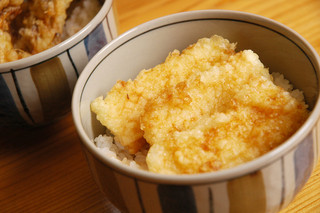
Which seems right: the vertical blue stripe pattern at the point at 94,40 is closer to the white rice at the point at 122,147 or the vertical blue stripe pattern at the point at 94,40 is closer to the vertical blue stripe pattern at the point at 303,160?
Answer: the white rice at the point at 122,147

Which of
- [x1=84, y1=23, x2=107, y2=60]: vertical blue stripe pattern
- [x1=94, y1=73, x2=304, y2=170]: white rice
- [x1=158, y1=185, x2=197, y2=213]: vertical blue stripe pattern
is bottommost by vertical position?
Result: [x1=94, y1=73, x2=304, y2=170]: white rice

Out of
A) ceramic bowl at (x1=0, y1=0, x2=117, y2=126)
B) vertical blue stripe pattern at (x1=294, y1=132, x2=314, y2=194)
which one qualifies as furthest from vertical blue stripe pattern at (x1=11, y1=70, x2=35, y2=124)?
vertical blue stripe pattern at (x1=294, y1=132, x2=314, y2=194)

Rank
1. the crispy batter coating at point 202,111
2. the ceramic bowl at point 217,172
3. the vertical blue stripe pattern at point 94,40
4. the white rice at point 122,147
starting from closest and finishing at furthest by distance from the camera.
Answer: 1. the ceramic bowl at point 217,172
2. the crispy batter coating at point 202,111
3. the white rice at point 122,147
4. the vertical blue stripe pattern at point 94,40

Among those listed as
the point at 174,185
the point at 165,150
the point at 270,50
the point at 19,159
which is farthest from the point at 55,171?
the point at 270,50

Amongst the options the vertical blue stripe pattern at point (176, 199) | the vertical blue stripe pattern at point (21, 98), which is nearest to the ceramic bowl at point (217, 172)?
the vertical blue stripe pattern at point (176, 199)

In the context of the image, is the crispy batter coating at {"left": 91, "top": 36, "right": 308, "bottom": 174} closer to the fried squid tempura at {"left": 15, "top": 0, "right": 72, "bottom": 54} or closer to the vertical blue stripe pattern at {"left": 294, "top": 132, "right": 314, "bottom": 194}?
the vertical blue stripe pattern at {"left": 294, "top": 132, "right": 314, "bottom": 194}

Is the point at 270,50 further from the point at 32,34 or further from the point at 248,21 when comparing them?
the point at 32,34

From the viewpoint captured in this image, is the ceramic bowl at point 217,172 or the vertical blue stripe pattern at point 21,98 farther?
the vertical blue stripe pattern at point 21,98

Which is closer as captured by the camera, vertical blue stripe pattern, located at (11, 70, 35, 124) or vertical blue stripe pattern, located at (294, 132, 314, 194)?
vertical blue stripe pattern, located at (294, 132, 314, 194)
